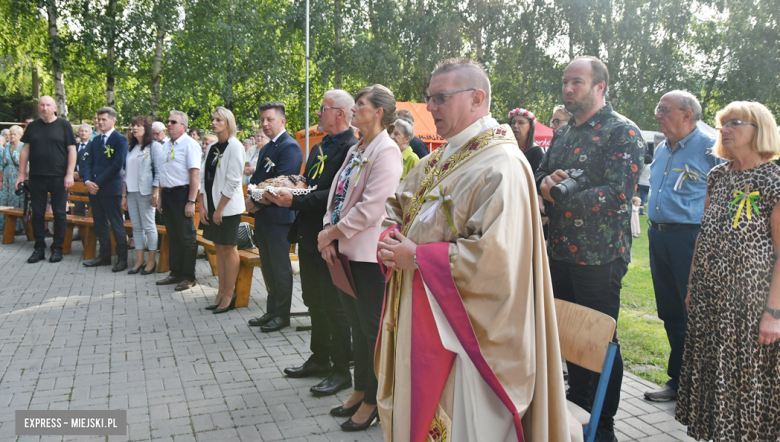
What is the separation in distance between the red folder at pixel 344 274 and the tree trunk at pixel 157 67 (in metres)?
15.4

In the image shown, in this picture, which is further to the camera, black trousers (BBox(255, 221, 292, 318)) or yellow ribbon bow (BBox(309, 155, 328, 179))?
black trousers (BBox(255, 221, 292, 318))

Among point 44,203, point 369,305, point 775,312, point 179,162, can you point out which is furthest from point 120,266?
point 775,312

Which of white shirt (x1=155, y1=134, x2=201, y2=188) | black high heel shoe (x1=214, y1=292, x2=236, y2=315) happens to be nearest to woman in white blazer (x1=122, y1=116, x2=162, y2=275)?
white shirt (x1=155, y1=134, x2=201, y2=188)

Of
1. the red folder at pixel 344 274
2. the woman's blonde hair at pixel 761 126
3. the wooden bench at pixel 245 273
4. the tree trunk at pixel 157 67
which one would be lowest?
the wooden bench at pixel 245 273

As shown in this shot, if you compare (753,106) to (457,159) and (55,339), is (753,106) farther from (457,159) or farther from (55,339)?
(55,339)

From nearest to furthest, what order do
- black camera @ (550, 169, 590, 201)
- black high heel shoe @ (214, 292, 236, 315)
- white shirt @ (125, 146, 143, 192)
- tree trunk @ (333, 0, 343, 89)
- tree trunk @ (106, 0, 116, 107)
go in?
black camera @ (550, 169, 590, 201) < black high heel shoe @ (214, 292, 236, 315) < white shirt @ (125, 146, 143, 192) < tree trunk @ (106, 0, 116, 107) < tree trunk @ (333, 0, 343, 89)

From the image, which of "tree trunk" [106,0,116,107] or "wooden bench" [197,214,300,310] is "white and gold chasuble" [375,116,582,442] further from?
"tree trunk" [106,0,116,107]

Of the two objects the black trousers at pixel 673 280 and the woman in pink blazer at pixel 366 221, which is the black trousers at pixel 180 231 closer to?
the woman in pink blazer at pixel 366 221

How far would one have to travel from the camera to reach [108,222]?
8289mm

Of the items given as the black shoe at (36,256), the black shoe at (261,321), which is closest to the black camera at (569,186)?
the black shoe at (261,321)

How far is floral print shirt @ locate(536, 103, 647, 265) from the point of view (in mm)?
3068

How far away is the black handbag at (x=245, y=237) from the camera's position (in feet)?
21.5

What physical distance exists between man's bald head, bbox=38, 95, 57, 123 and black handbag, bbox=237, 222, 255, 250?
4106 millimetres

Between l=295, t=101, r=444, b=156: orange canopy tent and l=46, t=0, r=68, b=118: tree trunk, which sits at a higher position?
l=46, t=0, r=68, b=118: tree trunk
